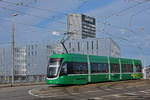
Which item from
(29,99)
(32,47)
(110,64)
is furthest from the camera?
(32,47)

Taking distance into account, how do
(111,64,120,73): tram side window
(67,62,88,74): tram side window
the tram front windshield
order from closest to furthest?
the tram front windshield < (67,62,88,74): tram side window < (111,64,120,73): tram side window

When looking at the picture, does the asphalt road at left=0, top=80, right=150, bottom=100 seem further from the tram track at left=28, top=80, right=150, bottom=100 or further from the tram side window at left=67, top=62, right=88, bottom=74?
the tram side window at left=67, top=62, right=88, bottom=74

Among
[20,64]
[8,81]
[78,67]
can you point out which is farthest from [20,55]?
[78,67]

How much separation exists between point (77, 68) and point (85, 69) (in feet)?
4.49

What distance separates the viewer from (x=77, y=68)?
2500 cm

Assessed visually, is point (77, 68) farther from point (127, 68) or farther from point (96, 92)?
point (127, 68)

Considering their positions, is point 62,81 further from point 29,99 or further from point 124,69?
point 124,69

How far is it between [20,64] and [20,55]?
3.26 meters

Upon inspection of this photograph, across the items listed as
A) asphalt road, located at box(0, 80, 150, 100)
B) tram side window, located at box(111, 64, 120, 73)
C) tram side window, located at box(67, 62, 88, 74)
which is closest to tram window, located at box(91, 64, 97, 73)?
tram side window, located at box(67, 62, 88, 74)

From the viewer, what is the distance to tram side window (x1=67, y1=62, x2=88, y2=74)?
78.7ft

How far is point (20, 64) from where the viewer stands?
82000 mm

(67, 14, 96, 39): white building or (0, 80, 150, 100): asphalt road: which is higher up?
(67, 14, 96, 39): white building

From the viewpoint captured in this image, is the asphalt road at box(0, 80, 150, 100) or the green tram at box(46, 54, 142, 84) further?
the green tram at box(46, 54, 142, 84)

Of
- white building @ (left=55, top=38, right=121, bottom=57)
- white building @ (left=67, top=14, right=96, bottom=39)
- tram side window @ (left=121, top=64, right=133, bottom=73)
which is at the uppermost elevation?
white building @ (left=67, top=14, right=96, bottom=39)
